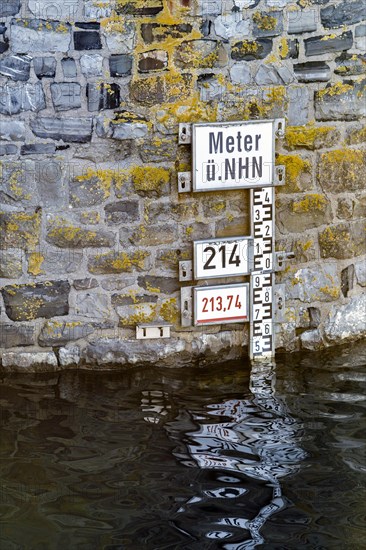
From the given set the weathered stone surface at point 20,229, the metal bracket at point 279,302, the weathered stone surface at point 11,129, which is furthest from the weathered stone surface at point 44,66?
the metal bracket at point 279,302

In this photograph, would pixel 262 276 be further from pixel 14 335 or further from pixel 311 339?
pixel 14 335

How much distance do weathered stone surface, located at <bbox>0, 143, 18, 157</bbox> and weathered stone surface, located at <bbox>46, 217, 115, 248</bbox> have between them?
439mm

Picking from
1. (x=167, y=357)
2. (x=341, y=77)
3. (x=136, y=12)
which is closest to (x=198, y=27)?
(x=136, y=12)

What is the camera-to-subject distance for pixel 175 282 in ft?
21.0

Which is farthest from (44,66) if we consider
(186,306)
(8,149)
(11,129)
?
(186,306)

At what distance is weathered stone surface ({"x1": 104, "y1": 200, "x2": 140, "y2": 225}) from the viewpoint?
6.21m

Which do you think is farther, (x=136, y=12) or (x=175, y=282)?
(x=175, y=282)

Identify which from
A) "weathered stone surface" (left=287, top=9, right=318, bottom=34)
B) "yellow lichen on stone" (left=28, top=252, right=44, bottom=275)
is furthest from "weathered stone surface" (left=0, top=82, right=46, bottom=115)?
"weathered stone surface" (left=287, top=9, right=318, bottom=34)

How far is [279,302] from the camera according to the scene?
6.61 meters

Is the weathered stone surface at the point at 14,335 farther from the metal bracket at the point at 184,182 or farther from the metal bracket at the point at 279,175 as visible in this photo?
the metal bracket at the point at 279,175

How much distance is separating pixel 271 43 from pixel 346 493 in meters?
2.65

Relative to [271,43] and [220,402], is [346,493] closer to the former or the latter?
[220,402]

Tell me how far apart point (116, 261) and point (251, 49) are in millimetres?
1431

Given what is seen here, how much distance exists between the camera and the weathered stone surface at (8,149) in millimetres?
6027
